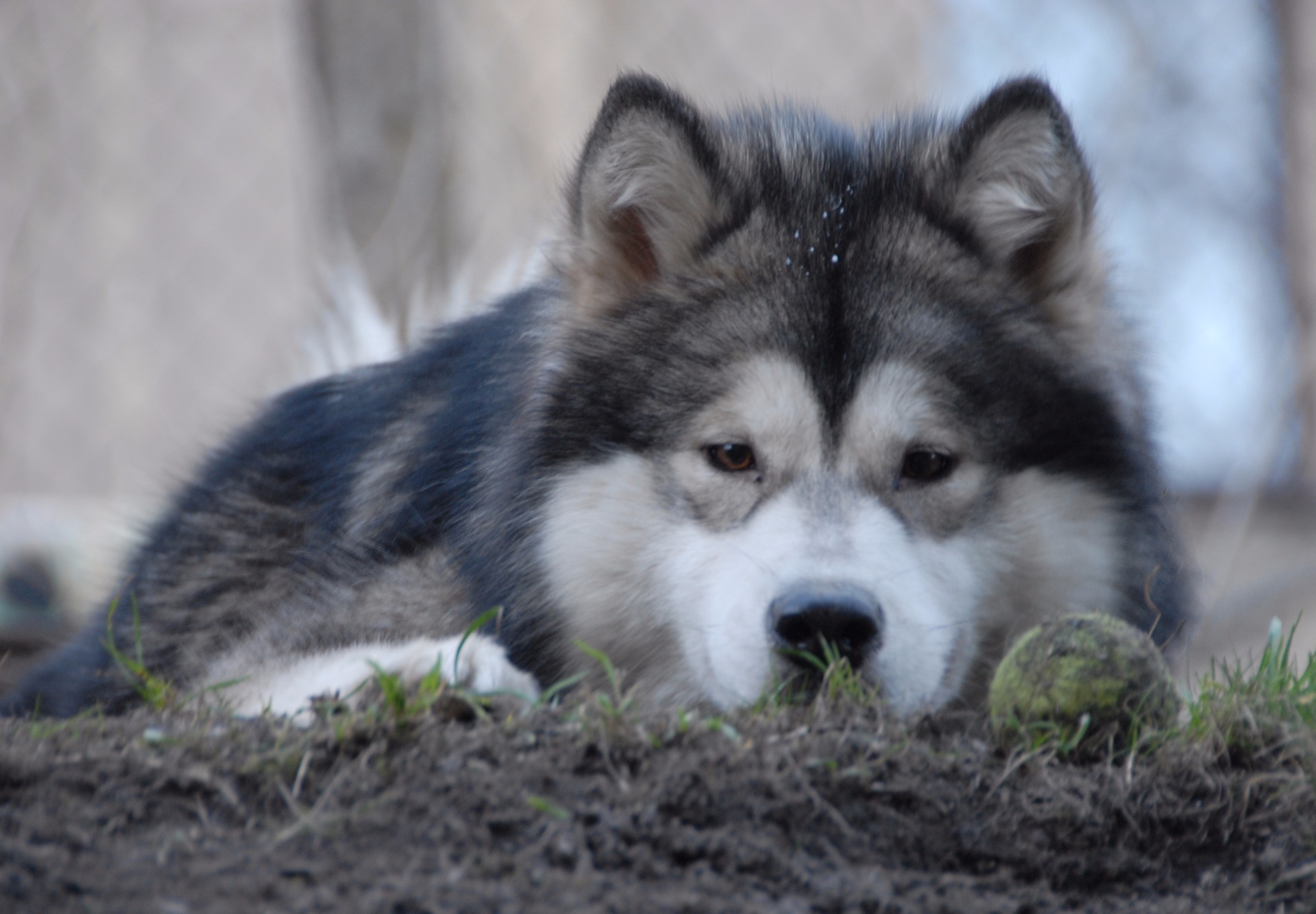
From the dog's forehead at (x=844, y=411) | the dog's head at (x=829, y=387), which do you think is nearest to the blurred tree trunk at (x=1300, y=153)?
the dog's head at (x=829, y=387)

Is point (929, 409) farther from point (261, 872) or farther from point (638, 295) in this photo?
point (261, 872)

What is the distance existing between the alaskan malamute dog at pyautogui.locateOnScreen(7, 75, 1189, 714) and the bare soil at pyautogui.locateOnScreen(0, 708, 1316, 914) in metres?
0.36

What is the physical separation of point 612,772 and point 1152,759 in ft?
3.04

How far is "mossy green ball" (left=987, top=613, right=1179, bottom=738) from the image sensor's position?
2092 mm

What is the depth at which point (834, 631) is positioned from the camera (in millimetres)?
2195

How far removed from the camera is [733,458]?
8.41 ft

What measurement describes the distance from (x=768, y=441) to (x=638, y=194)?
661 mm

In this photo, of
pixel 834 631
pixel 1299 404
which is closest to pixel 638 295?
pixel 834 631

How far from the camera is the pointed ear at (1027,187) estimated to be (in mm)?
2648

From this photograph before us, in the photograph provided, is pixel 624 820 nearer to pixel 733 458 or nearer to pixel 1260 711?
pixel 733 458

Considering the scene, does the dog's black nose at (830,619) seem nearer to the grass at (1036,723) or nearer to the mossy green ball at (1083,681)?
the grass at (1036,723)

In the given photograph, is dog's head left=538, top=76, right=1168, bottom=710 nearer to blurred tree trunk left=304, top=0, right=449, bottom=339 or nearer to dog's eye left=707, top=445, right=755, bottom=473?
dog's eye left=707, top=445, right=755, bottom=473

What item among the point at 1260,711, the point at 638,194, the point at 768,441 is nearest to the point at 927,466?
the point at 768,441

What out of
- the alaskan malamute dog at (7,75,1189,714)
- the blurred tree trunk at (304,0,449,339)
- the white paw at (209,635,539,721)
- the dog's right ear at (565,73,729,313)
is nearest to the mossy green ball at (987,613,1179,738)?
the alaskan malamute dog at (7,75,1189,714)
